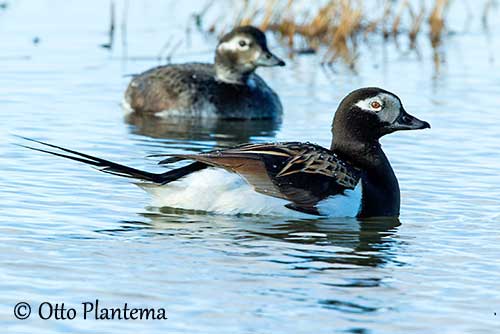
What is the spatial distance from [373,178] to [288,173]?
702mm

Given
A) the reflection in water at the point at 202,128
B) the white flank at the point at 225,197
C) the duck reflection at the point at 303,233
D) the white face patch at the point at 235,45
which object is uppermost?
the white face patch at the point at 235,45

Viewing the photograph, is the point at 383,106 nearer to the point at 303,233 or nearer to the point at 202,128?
the point at 303,233

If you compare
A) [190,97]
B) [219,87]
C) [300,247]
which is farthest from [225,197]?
[219,87]

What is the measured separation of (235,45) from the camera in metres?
14.4

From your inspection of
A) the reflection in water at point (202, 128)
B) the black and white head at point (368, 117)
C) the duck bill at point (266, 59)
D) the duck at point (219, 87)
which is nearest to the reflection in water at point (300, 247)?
the black and white head at point (368, 117)

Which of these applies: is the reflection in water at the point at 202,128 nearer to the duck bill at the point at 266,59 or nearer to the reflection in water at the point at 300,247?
the duck bill at the point at 266,59

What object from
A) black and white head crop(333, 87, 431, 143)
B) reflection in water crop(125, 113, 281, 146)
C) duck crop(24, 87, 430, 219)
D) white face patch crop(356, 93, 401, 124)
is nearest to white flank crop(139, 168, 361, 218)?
A: duck crop(24, 87, 430, 219)

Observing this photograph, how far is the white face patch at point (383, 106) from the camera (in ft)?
31.4

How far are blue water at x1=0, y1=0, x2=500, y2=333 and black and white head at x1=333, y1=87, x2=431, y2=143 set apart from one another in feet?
1.88

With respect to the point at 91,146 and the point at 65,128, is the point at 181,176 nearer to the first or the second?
the point at 91,146

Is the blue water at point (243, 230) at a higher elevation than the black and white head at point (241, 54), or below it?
below

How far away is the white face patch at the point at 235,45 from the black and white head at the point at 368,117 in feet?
16.1

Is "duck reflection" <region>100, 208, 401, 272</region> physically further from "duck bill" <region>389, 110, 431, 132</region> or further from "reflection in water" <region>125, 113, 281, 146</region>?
"reflection in water" <region>125, 113, 281, 146</region>

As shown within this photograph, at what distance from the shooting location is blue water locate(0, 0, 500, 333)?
6875 millimetres
